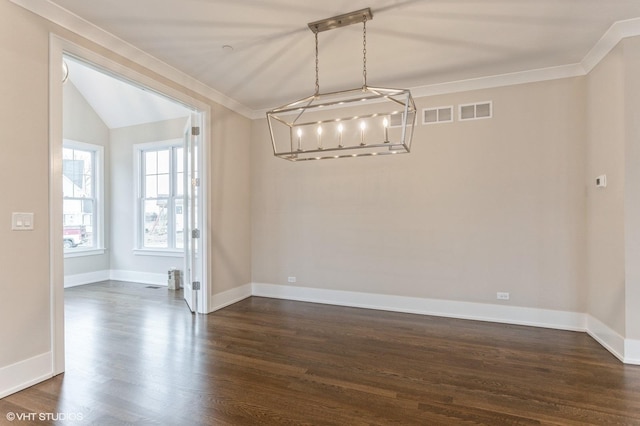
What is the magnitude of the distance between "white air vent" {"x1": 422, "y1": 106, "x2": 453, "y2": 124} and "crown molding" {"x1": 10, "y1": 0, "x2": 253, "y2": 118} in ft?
8.85

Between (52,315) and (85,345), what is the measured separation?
2.55 feet

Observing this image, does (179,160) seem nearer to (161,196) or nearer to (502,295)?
Answer: (161,196)

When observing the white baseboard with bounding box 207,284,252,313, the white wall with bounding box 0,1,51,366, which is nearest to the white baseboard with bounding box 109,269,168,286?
the white baseboard with bounding box 207,284,252,313

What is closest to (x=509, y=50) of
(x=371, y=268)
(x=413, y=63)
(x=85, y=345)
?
(x=413, y=63)

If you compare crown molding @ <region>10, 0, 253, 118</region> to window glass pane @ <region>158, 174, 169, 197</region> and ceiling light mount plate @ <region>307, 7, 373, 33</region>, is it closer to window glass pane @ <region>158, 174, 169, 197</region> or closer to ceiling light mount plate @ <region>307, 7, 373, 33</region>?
ceiling light mount plate @ <region>307, 7, 373, 33</region>

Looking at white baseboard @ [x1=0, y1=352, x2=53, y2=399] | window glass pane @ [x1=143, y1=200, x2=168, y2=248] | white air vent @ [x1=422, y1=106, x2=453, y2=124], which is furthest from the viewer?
window glass pane @ [x1=143, y1=200, x2=168, y2=248]

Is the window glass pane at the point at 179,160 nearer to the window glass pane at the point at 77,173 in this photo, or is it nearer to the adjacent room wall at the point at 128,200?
the adjacent room wall at the point at 128,200

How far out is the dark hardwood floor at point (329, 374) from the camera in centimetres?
199

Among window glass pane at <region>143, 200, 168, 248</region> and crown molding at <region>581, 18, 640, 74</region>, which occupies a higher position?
crown molding at <region>581, 18, 640, 74</region>

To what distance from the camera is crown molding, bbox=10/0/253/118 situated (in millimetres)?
2365

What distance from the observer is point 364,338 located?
127 inches

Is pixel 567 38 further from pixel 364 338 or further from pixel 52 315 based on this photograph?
pixel 52 315

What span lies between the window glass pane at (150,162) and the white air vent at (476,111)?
5.28 m

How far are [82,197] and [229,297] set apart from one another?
3.85 meters
